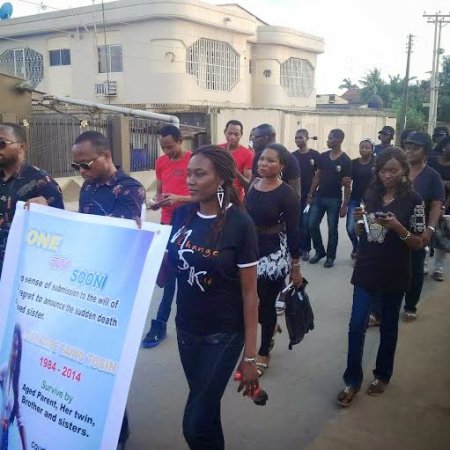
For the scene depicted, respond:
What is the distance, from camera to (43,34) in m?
32.1

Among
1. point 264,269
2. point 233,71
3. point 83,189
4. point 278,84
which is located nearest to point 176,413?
point 264,269

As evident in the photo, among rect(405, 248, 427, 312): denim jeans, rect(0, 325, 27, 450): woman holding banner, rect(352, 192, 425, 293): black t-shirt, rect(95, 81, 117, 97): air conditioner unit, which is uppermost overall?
rect(95, 81, 117, 97): air conditioner unit

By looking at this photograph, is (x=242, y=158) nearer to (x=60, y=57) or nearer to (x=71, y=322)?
(x=71, y=322)

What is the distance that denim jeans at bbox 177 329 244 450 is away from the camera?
2.30 metres

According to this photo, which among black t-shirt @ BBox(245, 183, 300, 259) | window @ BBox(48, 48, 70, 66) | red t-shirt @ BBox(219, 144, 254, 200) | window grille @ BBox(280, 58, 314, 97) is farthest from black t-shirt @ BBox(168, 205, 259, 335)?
window grille @ BBox(280, 58, 314, 97)

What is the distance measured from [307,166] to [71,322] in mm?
5453

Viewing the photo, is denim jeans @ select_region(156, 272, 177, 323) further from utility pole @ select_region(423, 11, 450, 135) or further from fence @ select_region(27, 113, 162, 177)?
utility pole @ select_region(423, 11, 450, 135)

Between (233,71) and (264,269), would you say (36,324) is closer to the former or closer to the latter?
(264,269)

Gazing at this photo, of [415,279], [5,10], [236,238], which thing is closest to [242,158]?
[415,279]

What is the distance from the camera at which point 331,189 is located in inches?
270

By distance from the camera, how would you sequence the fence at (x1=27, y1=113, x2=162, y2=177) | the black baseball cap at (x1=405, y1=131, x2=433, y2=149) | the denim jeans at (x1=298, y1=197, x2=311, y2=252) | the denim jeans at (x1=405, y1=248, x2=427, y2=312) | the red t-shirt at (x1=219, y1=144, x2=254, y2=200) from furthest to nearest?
the fence at (x1=27, y1=113, x2=162, y2=177) → the denim jeans at (x1=298, y1=197, x2=311, y2=252) → the red t-shirt at (x1=219, y1=144, x2=254, y2=200) → the denim jeans at (x1=405, y1=248, x2=427, y2=312) → the black baseball cap at (x1=405, y1=131, x2=433, y2=149)

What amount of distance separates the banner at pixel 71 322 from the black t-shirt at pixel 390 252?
5.81 feet

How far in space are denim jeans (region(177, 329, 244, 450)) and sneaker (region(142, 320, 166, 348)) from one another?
1998 millimetres

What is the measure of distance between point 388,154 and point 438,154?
365 cm
